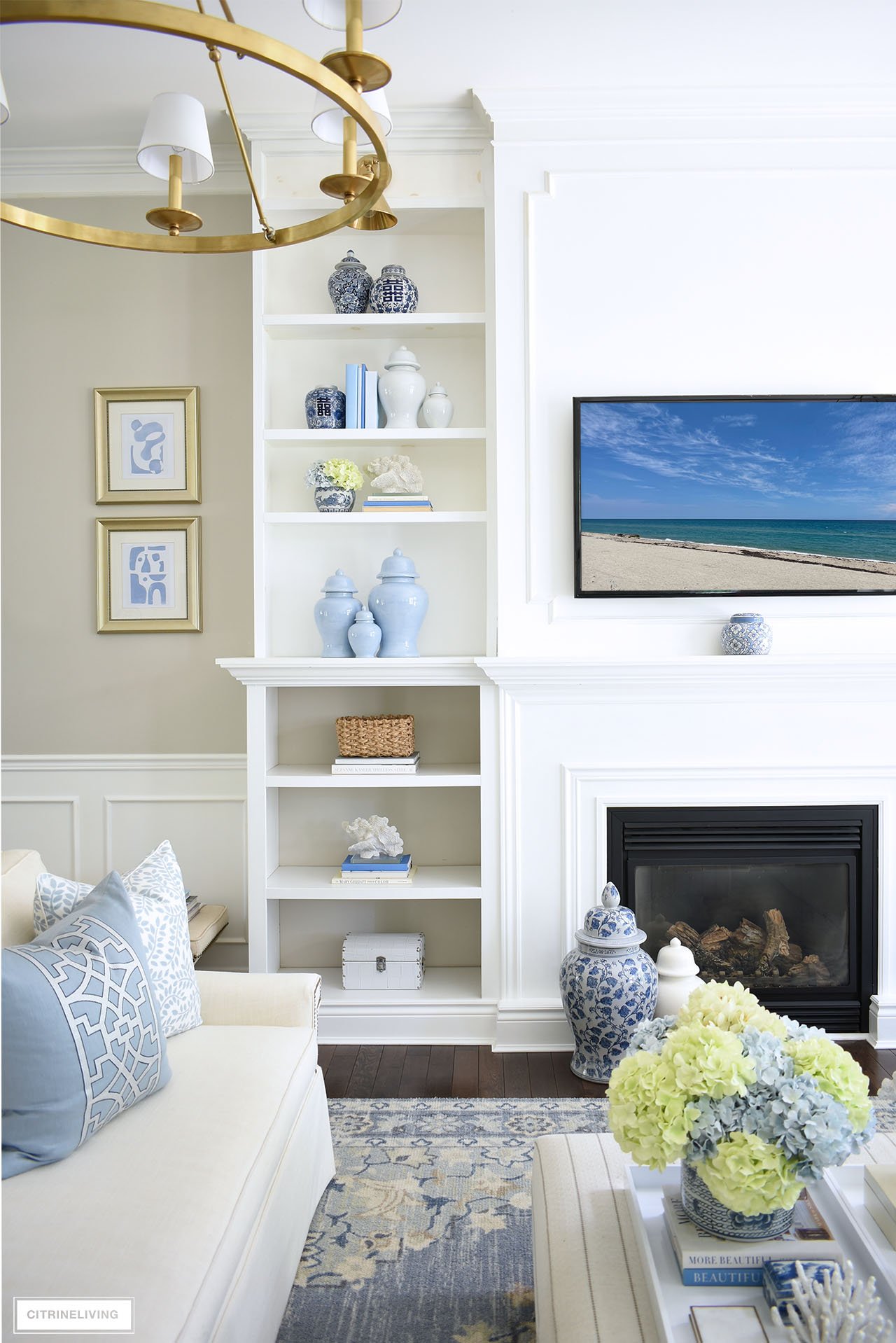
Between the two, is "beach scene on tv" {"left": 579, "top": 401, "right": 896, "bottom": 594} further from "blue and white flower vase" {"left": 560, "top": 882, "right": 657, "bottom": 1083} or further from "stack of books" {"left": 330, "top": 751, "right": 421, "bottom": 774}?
"blue and white flower vase" {"left": 560, "top": 882, "right": 657, "bottom": 1083}

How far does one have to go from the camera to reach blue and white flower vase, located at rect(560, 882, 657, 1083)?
2629 millimetres

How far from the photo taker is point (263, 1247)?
1.54 m

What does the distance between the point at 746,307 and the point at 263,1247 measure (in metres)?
2.84

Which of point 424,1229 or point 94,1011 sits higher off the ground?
point 94,1011

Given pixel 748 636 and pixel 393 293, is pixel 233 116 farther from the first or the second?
pixel 748 636

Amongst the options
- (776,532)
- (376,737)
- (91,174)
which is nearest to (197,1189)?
(376,737)

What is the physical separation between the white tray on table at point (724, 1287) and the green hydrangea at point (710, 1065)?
16 cm

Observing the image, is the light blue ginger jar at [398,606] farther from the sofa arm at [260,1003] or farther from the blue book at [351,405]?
the sofa arm at [260,1003]

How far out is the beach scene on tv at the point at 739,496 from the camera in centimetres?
294

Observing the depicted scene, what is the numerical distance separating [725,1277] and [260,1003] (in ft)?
3.88

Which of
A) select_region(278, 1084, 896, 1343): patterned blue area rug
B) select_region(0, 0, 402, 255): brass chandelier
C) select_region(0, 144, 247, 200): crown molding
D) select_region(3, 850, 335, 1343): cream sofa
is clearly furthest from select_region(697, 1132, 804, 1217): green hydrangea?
select_region(0, 144, 247, 200): crown molding

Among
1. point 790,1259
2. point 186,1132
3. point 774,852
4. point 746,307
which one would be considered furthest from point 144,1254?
point 746,307

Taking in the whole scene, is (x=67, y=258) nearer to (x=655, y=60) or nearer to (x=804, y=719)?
(x=655, y=60)

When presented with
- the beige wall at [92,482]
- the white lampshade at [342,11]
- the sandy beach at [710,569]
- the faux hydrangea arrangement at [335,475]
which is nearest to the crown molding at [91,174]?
the beige wall at [92,482]
